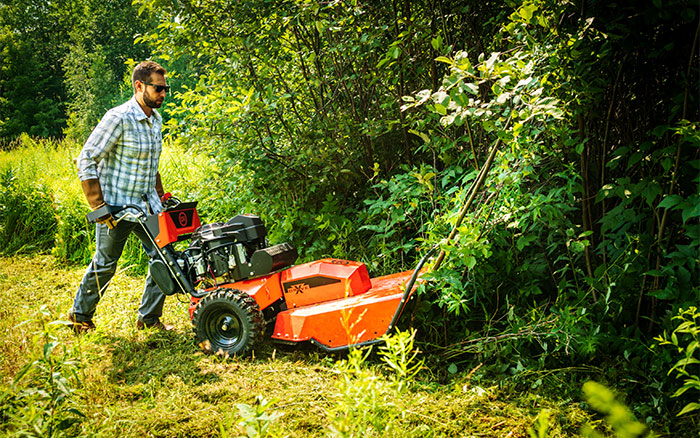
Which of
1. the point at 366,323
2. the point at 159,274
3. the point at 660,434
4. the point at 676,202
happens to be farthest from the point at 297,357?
the point at 676,202

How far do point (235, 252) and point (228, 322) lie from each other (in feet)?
1.58

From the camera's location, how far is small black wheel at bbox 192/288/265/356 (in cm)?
328

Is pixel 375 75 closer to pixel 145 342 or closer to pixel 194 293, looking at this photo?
pixel 194 293

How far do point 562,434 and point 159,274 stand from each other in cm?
278

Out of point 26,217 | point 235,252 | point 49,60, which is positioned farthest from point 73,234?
point 49,60

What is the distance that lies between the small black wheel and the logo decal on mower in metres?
0.26

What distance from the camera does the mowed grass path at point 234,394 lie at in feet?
7.96

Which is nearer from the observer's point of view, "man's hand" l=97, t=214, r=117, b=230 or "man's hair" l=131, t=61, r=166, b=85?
"man's hand" l=97, t=214, r=117, b=230

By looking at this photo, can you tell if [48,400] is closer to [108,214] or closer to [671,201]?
[108,214]

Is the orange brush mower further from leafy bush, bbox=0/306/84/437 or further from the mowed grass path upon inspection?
leafy bush, bbox=0/306/84/437

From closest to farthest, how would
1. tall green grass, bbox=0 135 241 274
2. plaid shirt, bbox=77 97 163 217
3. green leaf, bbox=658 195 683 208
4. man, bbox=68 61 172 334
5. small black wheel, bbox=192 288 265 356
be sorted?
green leaf, bbox=658 195 683 208, small black wheel, bbox=192 288 265 356, plaid shirt, bbox=77 97 163 217, man, bbox=68 61 172 334, tall green grass, bbox=0 135 241 274

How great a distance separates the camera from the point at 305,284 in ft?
11.2

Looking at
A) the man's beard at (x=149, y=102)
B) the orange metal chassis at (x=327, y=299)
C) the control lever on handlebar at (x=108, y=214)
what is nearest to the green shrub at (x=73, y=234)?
the control lever on handlebar at (x=108, y=214)

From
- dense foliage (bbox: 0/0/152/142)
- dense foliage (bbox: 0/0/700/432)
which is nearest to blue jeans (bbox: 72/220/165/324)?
dense foliage (bbox: 0/0/700/432)
